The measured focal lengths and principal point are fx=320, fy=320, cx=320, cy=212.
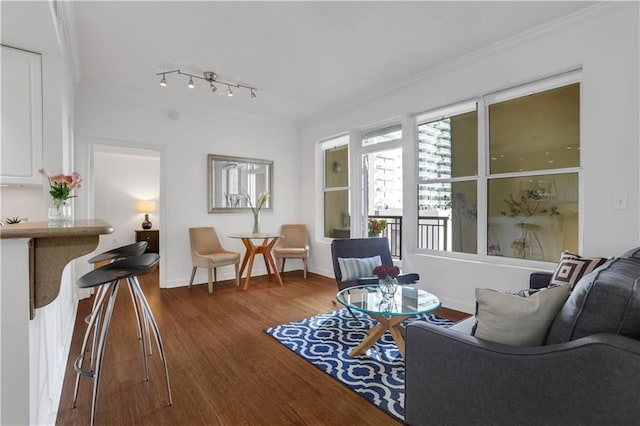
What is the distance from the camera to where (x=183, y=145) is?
4809mm

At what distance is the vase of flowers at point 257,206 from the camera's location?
514 centimetres

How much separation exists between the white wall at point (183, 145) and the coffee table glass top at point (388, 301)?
3.09 meters

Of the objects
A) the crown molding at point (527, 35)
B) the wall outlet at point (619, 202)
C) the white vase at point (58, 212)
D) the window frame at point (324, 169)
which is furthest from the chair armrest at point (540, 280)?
the white vase at point (58, 212)

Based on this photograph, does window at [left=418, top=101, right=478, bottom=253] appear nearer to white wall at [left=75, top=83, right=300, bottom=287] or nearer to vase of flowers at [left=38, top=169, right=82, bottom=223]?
white wall at [left=75, top=83, right=300, bottom=287]

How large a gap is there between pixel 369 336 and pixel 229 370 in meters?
1.06

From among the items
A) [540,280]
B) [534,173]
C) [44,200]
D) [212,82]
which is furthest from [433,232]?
[44,200]

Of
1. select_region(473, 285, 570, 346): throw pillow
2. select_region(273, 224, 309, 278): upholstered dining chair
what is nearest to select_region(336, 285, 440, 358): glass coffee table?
select_region(473, 285, 570, 346): throw pillow

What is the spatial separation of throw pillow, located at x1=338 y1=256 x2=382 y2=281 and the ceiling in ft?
7.12

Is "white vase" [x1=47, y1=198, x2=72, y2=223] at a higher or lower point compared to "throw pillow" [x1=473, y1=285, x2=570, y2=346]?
higher

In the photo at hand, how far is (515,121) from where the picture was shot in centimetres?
329

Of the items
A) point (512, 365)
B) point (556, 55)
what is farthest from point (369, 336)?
point (556, 55)

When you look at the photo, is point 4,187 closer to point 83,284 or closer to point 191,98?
point 83,284

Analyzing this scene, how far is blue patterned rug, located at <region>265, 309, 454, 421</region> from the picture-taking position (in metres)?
2.01

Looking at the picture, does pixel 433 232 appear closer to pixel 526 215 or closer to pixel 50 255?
pixel 526 215
